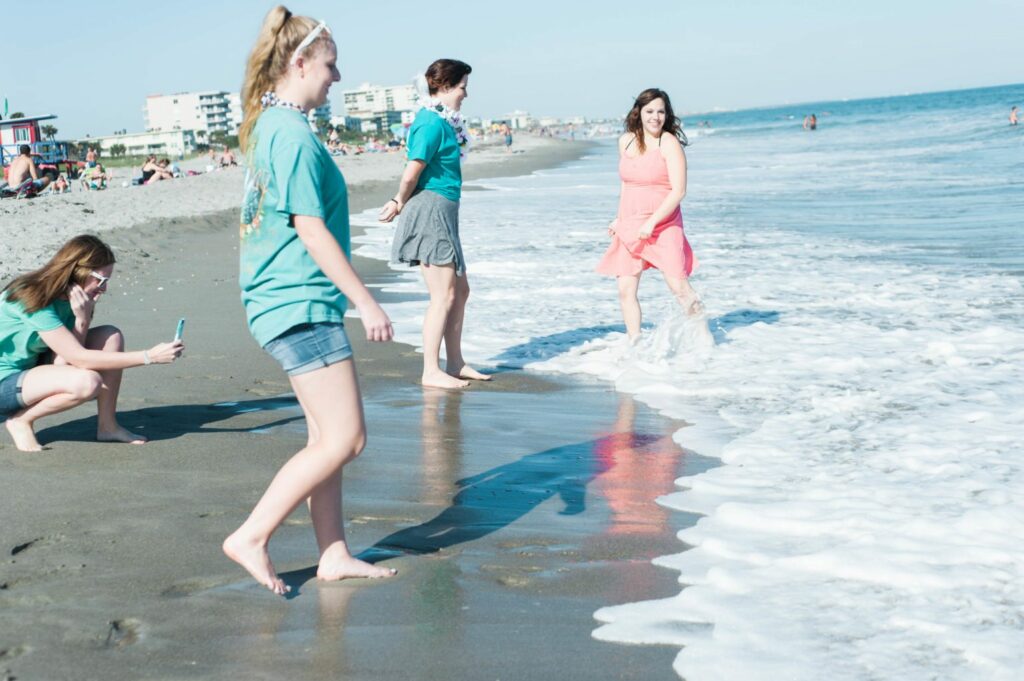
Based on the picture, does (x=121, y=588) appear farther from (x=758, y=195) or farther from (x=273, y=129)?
(x=758, y=195)

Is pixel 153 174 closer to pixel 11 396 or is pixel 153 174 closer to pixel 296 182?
pixel 11 396

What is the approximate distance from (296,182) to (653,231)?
14.2 ft

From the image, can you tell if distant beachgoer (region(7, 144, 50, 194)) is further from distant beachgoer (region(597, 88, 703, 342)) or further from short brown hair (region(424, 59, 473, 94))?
short brown hair (region(424, 59, 473, 94))

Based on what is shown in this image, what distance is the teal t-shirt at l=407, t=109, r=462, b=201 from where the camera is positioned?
595 centimetres

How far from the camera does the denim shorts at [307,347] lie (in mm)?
2916

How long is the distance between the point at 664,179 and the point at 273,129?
4378 mm

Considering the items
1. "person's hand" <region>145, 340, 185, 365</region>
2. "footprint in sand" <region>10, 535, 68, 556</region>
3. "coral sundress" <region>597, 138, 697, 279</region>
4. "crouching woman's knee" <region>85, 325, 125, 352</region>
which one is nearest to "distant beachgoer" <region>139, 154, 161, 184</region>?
"coral sundress" <region>597, 138, 697, 279</region>

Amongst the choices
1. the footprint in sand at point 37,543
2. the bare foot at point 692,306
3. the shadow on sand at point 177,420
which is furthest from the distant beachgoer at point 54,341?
the bare foot at point 692,306

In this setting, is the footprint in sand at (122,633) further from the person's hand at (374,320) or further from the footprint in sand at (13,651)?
the person's hand at (374,320)

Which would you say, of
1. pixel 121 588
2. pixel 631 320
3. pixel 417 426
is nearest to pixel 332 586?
pixel 121 588

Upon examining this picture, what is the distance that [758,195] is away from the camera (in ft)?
69.9

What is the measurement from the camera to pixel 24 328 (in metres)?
4.59

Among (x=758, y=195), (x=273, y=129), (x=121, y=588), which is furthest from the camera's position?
(x=758, y=195)

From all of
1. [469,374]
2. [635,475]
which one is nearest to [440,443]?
[635,475]
